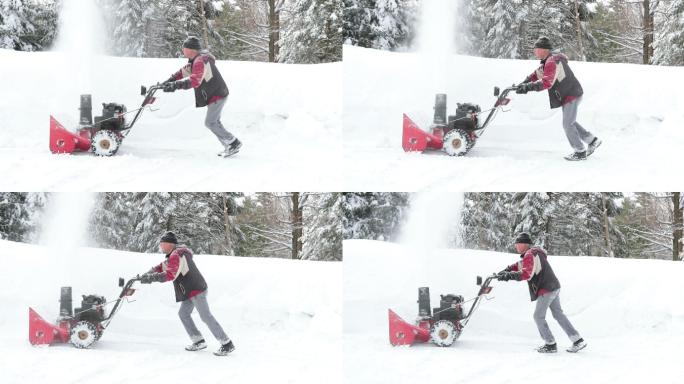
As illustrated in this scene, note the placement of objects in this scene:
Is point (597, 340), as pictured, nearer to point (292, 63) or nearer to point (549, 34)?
point (549, 34)

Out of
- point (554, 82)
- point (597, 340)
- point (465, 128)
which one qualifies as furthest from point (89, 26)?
point (597, 340)

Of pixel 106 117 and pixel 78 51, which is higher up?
pixel 78 51

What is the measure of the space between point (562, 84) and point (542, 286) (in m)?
2.10

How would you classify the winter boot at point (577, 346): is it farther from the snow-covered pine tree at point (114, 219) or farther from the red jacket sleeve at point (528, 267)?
the snow-covered pine tree at point (114, 219)

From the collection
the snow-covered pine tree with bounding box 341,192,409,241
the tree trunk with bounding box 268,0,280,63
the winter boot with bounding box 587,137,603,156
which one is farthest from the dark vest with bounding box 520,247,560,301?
the tree trunk with bounding box 268,0,280,63

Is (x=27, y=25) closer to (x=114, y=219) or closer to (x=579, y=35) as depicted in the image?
(x=114, y=219)

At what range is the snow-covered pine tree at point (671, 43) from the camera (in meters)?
12.7

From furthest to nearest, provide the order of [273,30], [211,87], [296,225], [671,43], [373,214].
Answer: [296,225] → [273,30] → [671,43] → [373,214] → [211,87]

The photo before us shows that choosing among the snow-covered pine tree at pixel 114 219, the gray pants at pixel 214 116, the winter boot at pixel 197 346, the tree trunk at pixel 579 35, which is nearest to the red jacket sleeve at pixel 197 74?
the gray pants at pixel 214 116

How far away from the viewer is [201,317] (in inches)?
334

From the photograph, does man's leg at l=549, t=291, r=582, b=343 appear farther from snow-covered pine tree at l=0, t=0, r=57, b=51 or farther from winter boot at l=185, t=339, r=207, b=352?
snow-covered pine tree at l=0, t=0, r=57, b=51

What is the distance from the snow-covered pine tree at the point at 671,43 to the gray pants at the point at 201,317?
301 inches

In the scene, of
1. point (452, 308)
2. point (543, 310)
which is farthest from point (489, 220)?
point (543, 310)

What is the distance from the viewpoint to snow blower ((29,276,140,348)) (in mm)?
8797
